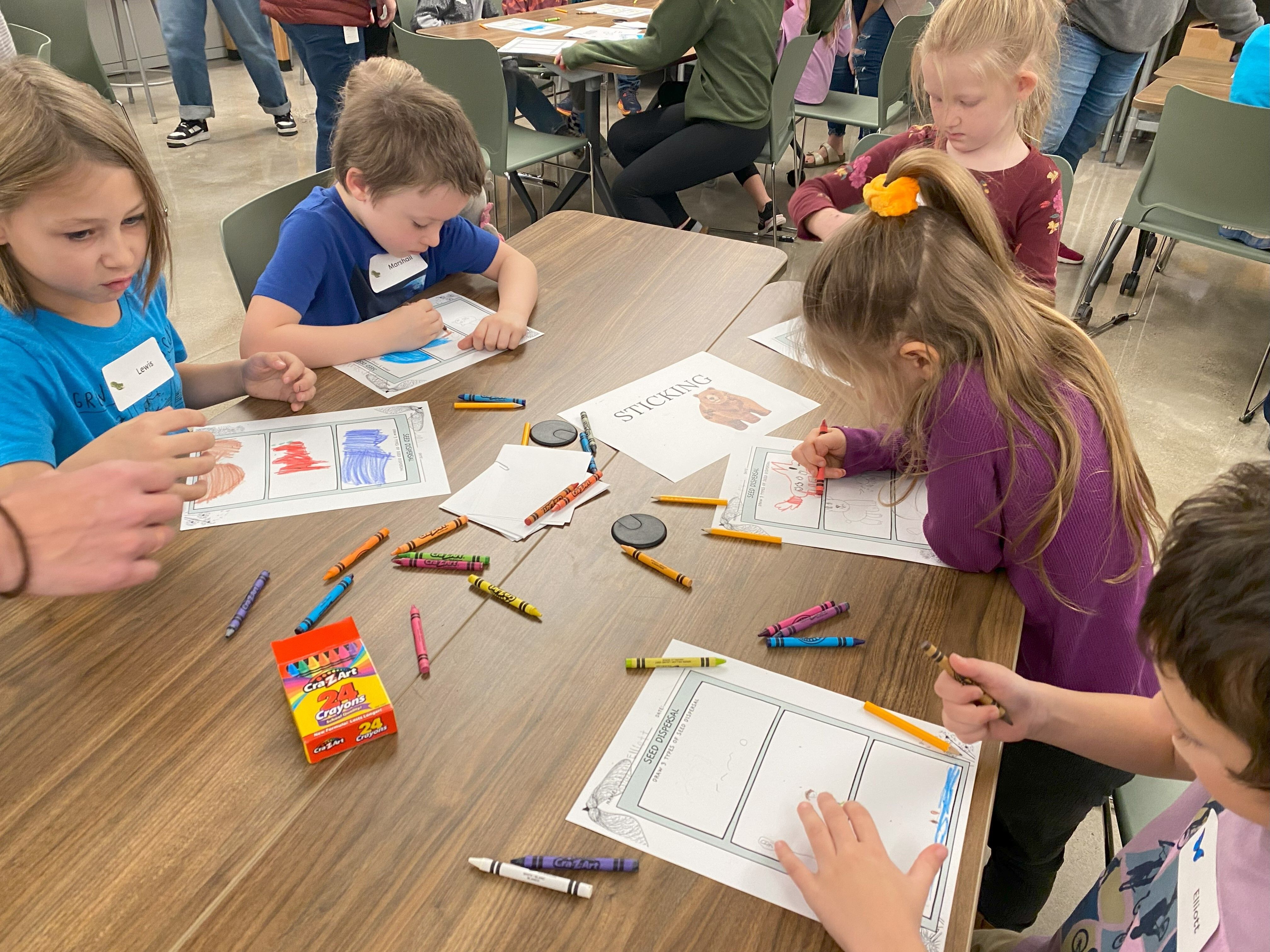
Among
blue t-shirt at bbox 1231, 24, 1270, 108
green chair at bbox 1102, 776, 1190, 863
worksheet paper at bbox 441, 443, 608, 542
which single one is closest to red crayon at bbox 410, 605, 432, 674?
worksheet paper at bbox 441, 443, 608, 542

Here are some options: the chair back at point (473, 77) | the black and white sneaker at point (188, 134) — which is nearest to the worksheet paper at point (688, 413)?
the chair back at point (473, 77)

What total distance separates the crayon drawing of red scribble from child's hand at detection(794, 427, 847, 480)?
0.68 metres

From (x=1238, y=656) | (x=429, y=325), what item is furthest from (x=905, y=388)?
(x=429, y=325)

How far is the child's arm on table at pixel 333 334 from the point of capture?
1.48m

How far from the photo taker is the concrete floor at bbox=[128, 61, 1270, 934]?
270cm

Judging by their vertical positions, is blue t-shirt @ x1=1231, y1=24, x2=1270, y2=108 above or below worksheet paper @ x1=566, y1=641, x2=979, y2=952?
above

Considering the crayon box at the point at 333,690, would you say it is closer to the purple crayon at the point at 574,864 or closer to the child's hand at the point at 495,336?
the purple crayon at the point at 574,864

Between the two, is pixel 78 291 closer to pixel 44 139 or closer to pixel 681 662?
pixel 44 139

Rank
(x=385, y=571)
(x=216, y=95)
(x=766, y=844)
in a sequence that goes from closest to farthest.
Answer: (x=766, y=844) < (x=385, y=571) < (x=216, y=95)

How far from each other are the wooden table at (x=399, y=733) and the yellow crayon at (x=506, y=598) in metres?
0.01

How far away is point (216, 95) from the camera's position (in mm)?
6219

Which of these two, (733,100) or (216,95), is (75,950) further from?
(216,95)

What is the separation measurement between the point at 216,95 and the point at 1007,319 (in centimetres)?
674

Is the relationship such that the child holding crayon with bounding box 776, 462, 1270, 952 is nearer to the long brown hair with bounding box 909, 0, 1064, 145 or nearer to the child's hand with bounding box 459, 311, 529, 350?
the child's hand with bounding box 459, 311, 529, 350
